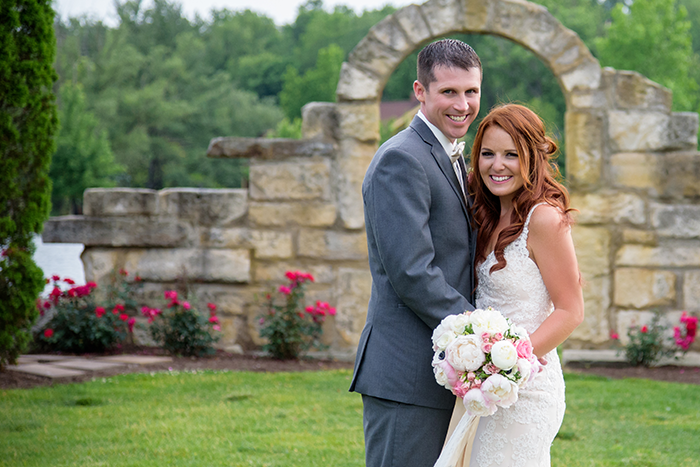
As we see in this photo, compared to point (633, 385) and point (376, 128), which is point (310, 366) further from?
point (633, 385)

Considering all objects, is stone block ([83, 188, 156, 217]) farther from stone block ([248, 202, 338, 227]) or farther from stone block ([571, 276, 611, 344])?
stone block ([571, 276, 611, 344])

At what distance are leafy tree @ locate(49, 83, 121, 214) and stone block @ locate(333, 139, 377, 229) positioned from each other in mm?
22321

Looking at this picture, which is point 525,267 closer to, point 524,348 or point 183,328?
point 524,348

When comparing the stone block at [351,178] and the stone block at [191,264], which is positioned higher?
the stone block at [351,178]

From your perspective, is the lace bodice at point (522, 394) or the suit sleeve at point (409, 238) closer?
the suit sleeve at point (409, 238)

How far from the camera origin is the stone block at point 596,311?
21.2 ft

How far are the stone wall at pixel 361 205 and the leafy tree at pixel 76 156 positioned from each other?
71.0 feet

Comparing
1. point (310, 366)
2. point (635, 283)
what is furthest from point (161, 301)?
point (635, 283)

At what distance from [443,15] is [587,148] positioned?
1831 mm

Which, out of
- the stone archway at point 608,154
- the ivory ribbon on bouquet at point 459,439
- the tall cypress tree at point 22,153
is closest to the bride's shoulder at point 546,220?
the ivory ribbon on bouquet at point 459,439

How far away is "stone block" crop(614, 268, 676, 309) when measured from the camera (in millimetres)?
6395

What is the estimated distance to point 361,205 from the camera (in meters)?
6.54

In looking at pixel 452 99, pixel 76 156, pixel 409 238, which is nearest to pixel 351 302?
pixel 452 99

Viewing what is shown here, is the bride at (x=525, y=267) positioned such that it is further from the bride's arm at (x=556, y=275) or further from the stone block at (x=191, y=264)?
the stone block at (x=191, y=264)
